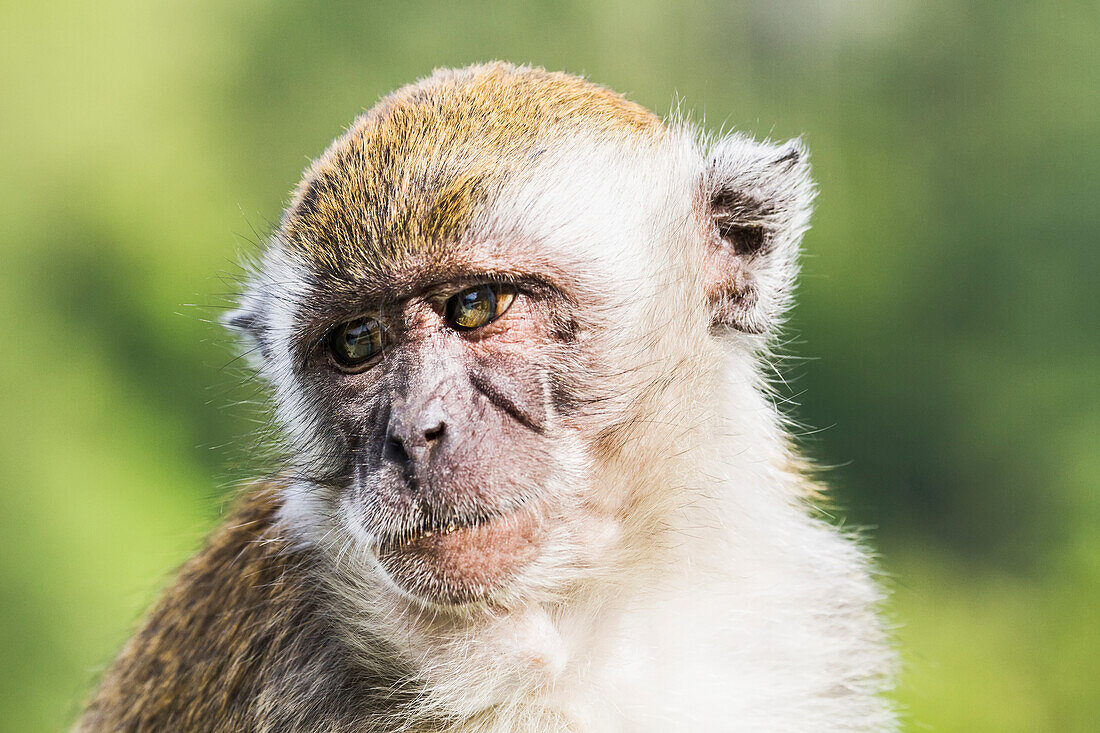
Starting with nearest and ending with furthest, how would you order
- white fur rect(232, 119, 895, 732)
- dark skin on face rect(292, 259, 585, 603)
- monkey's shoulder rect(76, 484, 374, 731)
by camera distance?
dark skin on face rect(292, 259, 585, 603) → white fur rect(232, 119, 895, 732) → monkey's shoulder rect(76, 484, 374, 731)

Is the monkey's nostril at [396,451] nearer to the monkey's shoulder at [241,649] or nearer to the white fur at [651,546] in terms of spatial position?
the white fur at [651,546]

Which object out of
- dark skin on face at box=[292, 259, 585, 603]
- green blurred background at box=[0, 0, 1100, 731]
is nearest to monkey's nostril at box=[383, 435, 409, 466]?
dark skin on face at box=[292, 259, 585, 603]

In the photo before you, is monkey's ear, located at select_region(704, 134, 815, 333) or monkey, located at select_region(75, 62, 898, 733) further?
monkey's ear, located at select_region(704, 134, 815, 333)

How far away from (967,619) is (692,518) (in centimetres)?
656

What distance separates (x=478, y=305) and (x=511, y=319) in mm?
88

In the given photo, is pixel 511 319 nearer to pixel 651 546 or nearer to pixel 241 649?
pixel 651 546

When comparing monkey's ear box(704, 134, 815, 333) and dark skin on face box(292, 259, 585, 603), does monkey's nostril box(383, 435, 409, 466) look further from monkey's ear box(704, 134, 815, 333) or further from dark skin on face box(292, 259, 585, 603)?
monkey's ear box(704, 134, 815, 333)

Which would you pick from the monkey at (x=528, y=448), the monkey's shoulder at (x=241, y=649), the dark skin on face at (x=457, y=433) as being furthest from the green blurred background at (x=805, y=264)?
the dark skin on face at (x=457, y=433)

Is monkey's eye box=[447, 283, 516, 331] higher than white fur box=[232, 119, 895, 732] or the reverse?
higher

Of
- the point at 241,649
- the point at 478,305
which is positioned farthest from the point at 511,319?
the point at 241,649

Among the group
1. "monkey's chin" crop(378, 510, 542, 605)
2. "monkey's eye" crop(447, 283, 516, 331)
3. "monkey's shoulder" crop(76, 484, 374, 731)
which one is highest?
"monkey's eye" crop(447, 283, 516, 331)

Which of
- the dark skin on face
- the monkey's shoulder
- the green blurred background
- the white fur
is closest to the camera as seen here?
the dark skin on face

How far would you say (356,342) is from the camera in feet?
9.27

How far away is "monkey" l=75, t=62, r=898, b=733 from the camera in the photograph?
2498 mm
